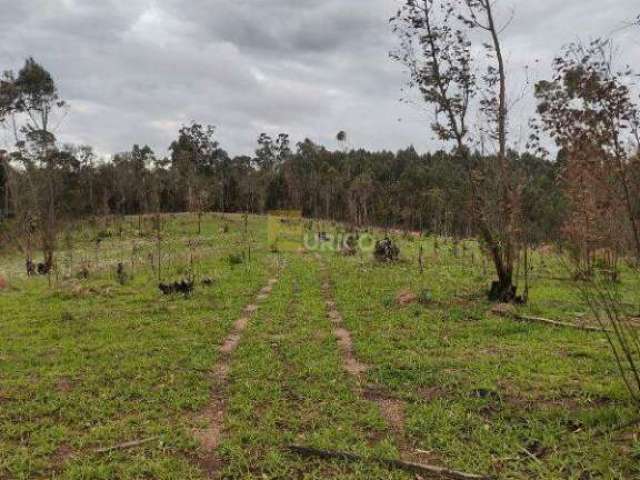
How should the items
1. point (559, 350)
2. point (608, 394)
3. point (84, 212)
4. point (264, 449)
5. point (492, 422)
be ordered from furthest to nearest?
point (84, 212) < point (559, 350) < point (608, 394) < point (492, 422) < point (264, 449)

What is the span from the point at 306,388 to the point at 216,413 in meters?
1.33

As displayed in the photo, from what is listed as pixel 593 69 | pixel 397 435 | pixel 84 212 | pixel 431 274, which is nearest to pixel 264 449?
pixel 397 435

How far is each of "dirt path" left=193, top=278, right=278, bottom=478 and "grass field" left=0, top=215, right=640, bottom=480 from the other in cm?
4

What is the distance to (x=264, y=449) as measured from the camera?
5.71 metres

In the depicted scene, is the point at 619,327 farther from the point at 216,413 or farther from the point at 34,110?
the point at 34,110

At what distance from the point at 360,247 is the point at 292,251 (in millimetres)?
3588

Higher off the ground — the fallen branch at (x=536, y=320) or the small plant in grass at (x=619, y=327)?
the small plant in grass at (x=619, y=327)

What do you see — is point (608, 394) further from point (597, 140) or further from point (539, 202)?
point (539, 202)

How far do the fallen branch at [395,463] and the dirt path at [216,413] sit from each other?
32.8 inches

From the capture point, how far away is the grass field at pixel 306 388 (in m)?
5.42

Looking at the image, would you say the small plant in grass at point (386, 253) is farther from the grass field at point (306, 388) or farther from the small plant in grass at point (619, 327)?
the small plant in grass at point (619, 327)

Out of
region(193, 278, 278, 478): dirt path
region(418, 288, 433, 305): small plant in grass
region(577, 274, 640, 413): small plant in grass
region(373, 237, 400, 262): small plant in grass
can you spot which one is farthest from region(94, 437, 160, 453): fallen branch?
region(373, 237, 400, 262): small plant in grass

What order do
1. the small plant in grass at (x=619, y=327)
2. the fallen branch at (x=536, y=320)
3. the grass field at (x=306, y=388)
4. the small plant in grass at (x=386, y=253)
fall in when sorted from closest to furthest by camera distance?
the small plant in grass at (x=619, y=327) → the grass field at (x=306, y=388) → the fallen branch at (x=536, y=320) → the small plant in grass at (x=386, y=253)

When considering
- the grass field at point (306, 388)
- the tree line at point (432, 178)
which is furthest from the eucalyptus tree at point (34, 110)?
the grass field at point (306, 388)
